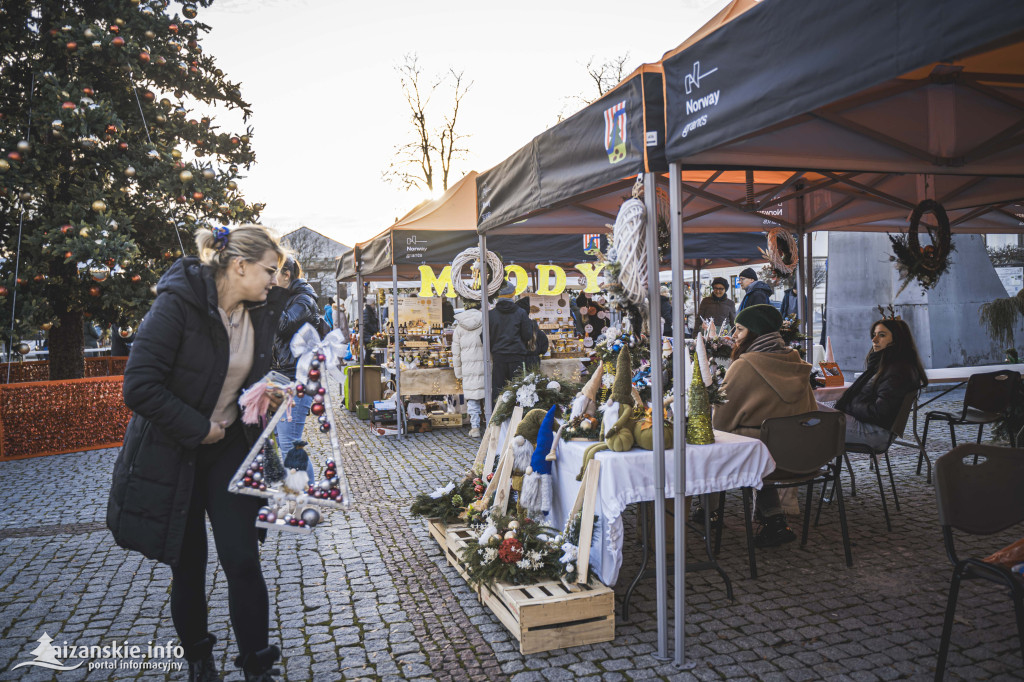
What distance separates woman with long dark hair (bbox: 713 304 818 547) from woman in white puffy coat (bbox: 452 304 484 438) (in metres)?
4.59

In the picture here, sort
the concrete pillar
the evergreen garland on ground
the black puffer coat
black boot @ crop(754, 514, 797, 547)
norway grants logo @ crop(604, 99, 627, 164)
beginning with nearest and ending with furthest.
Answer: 1. the black puffer coat
2. norway grants logo @ crop(604, 99, 627, 164)
3. the evergreen garland on ground
4. black boot @ crop(754, 514, 797, 547)
5. the concrete pillar

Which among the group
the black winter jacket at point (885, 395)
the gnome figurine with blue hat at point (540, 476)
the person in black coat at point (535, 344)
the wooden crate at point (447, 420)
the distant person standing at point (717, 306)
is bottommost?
the wooden crate at point (447, 420)

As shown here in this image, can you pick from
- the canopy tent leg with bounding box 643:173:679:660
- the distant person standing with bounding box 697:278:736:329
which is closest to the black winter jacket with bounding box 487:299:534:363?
the distant person standing with bounding box 697:278:736:329

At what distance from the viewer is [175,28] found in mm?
10094

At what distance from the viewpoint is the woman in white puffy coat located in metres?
9.12

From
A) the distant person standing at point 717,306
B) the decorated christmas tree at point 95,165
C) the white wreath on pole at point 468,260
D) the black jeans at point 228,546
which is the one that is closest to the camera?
the black jeans at point 228,546

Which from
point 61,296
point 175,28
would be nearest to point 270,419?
point 61,296

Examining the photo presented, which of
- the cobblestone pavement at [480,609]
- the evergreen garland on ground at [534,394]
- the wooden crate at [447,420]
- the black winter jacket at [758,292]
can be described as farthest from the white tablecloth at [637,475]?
the wooden crate at [447,420]

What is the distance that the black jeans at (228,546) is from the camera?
2.71 metres

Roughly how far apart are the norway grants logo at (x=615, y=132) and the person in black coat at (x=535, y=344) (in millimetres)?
5378

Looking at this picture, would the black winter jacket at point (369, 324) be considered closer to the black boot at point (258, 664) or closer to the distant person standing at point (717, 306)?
the distant person standing at point (717, 306)

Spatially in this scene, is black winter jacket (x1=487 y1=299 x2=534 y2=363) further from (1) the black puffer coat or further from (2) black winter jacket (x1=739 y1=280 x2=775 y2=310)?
(1) the black puffer coat

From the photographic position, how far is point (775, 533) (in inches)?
190

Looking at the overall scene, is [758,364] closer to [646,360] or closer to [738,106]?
[646,360]
